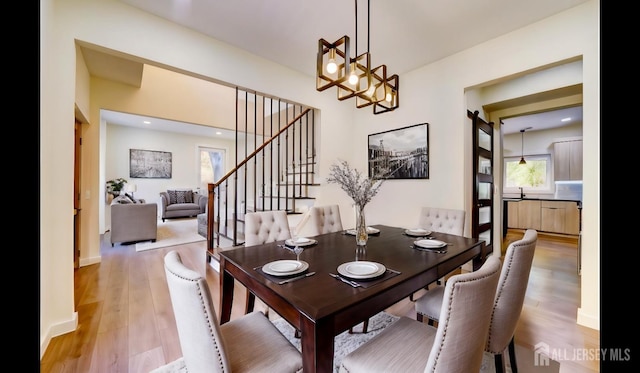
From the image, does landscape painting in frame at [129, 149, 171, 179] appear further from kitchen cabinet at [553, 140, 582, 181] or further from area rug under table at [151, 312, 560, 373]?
kitchen cabinet at [553, 140, 582, 181]

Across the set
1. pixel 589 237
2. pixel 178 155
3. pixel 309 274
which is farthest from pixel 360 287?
pixel 178 155

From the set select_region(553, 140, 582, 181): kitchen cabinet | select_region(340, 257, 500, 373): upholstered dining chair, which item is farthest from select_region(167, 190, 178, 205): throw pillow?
select_region(553, 140, 582, 181): kitchen cabinet

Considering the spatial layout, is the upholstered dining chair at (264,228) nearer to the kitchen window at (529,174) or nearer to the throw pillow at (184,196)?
the throw pillow at (184,196)

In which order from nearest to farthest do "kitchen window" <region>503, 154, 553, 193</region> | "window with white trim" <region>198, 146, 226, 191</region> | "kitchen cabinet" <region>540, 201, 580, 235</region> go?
1. "kitchen cabinet" <region>540, 201, 580, 235</region>
2. "kitchen window" <region>503, 154, 553, 193</region>
3. "window with white trim" <region>198, 146, 226, 191</region>

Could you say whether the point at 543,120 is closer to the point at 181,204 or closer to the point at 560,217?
the point at 560,217

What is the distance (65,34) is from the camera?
6.35ft

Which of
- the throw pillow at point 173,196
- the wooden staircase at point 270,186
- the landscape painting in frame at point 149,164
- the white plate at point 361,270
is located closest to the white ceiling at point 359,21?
the wooden staircase at point 270,186

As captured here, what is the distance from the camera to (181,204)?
7137 mm

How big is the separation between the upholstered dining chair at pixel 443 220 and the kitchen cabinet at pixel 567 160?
5348 millimetres

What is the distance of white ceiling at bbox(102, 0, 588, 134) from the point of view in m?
2.19

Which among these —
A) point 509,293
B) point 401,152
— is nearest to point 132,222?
point 401,152

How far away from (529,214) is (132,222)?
8698mm

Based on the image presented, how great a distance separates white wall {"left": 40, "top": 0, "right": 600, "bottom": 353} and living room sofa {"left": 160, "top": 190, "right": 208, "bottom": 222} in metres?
3.36
